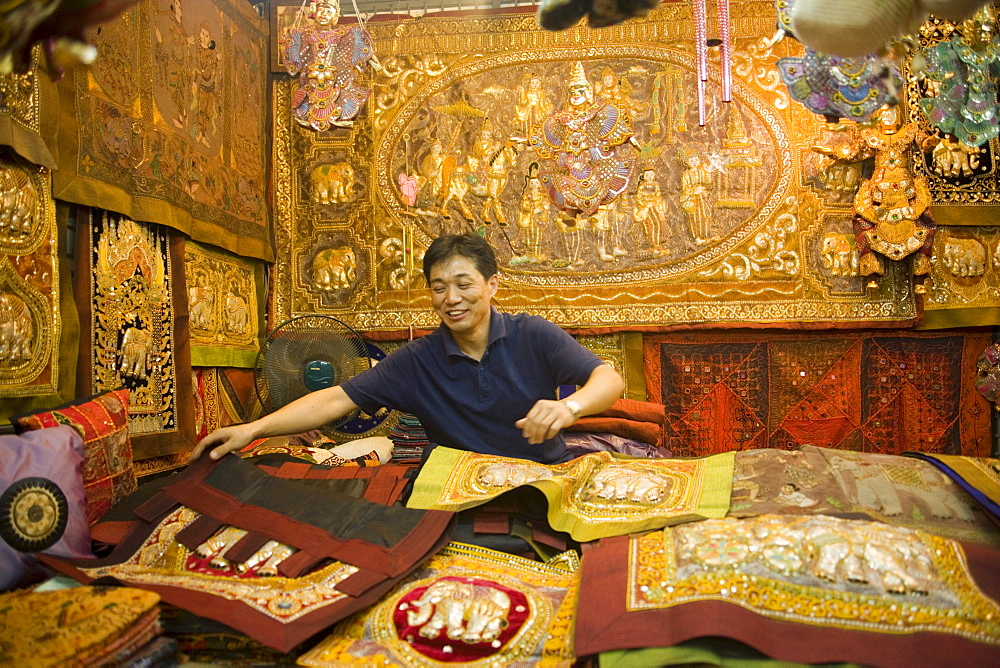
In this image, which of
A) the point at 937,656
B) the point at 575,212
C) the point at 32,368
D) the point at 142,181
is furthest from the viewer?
the point at 575,212

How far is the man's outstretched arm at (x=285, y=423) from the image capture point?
250 cm

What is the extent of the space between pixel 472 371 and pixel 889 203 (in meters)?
3.77

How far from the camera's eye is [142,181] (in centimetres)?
421

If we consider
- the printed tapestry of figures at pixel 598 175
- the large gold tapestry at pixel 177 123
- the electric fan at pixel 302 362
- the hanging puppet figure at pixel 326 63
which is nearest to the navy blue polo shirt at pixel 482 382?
the large gold tapestry at pixel 177 123

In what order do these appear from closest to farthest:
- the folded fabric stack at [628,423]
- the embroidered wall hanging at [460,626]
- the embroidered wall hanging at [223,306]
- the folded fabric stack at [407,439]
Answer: the embroidered wall hanging at [460,626]
the folded fabric stack at [628,423]
the embroidered wall hanging at [223,306]
the folded fabric stack at [407,439]

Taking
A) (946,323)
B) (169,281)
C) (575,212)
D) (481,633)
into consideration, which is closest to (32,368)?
(169,281)

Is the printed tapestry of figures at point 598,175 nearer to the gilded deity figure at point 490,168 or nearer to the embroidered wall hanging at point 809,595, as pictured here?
the gilded deity figure at point 490,168

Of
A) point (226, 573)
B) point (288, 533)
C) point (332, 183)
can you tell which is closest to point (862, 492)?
point (288, 533)

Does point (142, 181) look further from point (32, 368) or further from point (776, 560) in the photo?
point (776, 560)

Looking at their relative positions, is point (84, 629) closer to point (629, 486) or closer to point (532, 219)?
point (629, 486)

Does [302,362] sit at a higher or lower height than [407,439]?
higher

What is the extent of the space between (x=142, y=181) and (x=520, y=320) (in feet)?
8.02

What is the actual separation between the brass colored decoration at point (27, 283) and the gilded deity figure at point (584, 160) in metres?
3.45

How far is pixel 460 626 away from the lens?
5.68 ft
